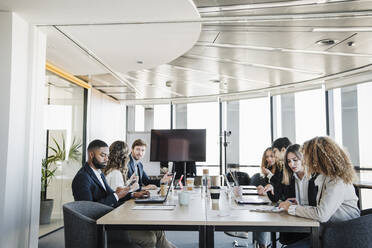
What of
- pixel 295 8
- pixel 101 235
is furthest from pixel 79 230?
pixel 295 8

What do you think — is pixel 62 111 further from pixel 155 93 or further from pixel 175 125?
pixel 175 125

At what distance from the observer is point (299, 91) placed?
294 inches

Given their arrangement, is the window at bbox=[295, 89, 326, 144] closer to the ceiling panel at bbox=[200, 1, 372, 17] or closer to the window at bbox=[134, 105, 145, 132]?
the ceiling panel at bbox=[200, 1, 372, 17]

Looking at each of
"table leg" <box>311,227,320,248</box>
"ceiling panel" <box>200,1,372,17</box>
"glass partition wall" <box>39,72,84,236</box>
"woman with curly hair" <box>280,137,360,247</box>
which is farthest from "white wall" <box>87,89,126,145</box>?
"table leg" <box>311,227,320,248</box>

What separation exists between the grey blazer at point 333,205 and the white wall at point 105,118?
16.8 ft

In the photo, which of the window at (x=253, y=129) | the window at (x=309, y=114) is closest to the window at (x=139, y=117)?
the window at (x=253, y=129)

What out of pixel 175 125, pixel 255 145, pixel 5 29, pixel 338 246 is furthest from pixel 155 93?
pixel 338 246

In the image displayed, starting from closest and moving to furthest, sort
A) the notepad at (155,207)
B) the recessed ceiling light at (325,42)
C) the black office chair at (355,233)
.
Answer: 1. the black office chair at (355,233)
2. the notepad at (155,207)
3. the recessed ceiling light at (325,42)

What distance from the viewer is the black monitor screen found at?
4.73 metres

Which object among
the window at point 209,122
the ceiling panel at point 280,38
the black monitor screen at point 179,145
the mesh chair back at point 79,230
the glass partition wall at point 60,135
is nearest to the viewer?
the mesh chair back at point 79,230

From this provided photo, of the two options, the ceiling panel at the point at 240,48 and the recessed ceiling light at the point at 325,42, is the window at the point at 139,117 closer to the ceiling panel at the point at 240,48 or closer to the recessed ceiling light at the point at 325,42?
the ceiling panel at the point at 240,48

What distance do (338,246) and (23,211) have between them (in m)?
2.83

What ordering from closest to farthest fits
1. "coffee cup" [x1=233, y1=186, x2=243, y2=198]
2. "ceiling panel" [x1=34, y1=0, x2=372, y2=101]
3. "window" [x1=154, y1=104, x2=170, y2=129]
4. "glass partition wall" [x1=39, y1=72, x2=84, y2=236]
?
"coffee cup" [x1=233, y1=186, x2=243, y2=198] → "ceiling panel" [x1=34, y1=0, x2=372, y2=101] → "glass partition wall" [x1=39, y1=72, x2=84, y2=236] → "window" [x1=154, y1=104, x2=170, y2=129]

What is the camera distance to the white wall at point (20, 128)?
2.90 m
